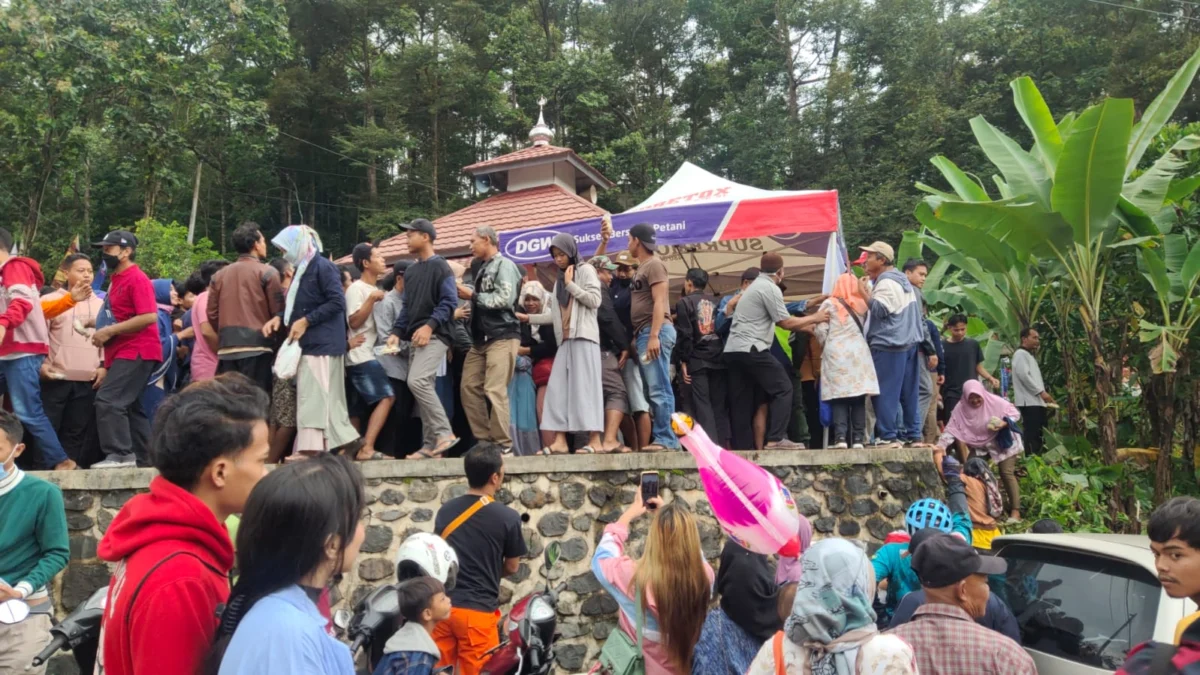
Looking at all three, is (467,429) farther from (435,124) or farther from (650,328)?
(435,124)

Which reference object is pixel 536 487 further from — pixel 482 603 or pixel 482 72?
pixel 482 72

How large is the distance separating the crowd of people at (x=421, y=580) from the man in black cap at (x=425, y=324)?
219 cm

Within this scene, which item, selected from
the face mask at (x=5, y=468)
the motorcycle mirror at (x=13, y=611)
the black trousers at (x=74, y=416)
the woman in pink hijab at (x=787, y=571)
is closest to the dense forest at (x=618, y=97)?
the black trousers at (x=74, y=416)

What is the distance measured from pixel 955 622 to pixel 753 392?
15.7 ft

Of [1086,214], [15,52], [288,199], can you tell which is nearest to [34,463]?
[1086,214]

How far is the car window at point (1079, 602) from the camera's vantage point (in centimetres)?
406

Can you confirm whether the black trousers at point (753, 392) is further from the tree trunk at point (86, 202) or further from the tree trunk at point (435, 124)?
the tree trunk at point (86, 202)

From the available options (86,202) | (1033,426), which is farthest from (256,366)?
(86,202)

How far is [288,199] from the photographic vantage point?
32938 millimetres

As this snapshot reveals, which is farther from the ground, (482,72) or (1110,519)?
(482,72)

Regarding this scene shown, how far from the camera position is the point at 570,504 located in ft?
22.2

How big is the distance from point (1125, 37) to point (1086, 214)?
22149 millimetres

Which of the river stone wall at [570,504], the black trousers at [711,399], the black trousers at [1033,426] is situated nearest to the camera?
the river stone wall at [570,504]

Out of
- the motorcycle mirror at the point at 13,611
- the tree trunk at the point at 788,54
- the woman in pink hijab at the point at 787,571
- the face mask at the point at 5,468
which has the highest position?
the tree trunk at the point at 788,54
